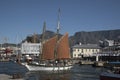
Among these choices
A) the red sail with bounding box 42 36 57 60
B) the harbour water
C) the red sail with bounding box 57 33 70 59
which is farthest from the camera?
the red sail with bounding box 57 33 70 59

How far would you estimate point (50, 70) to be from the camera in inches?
3312

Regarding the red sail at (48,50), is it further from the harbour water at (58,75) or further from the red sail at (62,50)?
the harbour water at (58,75)

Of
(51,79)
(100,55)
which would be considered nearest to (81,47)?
(100,55)

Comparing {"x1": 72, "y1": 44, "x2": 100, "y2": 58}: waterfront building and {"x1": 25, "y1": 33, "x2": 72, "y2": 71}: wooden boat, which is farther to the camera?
{"x1": 72, "y1": 44, "x2": 100, "y2": 58}: waterfront building

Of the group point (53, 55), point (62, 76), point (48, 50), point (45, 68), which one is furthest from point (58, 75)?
point (48, 50)

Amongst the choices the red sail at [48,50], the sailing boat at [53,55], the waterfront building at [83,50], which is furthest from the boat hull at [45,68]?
the waterfront building at [83,50]

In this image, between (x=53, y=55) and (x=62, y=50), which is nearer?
(x=53, y=55)

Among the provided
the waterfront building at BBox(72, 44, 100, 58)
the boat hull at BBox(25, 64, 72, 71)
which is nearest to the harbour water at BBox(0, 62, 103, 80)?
the boat hull at BBox(25, 64, 72, 71)

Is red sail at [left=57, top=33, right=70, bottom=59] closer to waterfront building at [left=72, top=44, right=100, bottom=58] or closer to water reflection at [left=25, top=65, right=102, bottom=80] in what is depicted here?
water reflection at [left=25, top=65, right=102, bottom=80]

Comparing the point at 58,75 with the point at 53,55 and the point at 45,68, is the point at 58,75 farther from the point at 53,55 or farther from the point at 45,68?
the point at 53,55

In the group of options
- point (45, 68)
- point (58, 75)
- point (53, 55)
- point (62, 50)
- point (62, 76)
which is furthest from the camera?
point (62, 50)

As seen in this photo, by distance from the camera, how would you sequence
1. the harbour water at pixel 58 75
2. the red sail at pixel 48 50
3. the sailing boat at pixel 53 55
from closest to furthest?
the harbour water at pixel 58 75 → the red sail at pixel 48 50 → the sailing boat at pixel 53 55

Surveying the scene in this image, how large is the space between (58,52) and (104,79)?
137 ft

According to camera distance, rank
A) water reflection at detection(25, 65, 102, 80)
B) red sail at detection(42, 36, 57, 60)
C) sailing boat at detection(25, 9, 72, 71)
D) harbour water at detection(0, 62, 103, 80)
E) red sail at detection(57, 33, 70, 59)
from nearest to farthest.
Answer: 1. water reflection at detection(25, 65, 102, 80)
2. harbour water at detection(0, 62, 103, 80)
3. red sail at detection(42, 36, 57, 60)
4. sailing boat at detection(25, 9, 72, 71)
5. red sail at detection(57, 33, 70, 59)
